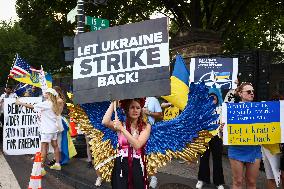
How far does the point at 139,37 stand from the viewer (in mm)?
3898

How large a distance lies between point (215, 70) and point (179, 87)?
172 centimetres

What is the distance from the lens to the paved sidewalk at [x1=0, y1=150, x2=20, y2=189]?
24.5 ft

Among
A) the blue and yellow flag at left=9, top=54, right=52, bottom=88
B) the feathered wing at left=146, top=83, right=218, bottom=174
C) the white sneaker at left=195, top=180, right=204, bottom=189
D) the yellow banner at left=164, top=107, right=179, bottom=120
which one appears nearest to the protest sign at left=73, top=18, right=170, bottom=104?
the feathered wing at left=146, top=83, right=218, bottom=174

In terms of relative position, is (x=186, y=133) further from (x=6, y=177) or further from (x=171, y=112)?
(x=6, y=177)

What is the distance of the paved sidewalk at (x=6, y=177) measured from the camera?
24.5 ft

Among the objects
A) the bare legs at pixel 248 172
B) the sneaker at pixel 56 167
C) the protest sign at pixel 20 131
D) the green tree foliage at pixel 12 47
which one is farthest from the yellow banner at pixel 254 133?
the green tree foliage at pixel 12 47

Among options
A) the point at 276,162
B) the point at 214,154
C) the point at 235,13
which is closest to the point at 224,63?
the point at 214,154

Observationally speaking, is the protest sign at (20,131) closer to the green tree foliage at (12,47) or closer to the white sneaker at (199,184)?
the white sneaker at (199,184)

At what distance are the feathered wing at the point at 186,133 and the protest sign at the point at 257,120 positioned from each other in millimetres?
1110

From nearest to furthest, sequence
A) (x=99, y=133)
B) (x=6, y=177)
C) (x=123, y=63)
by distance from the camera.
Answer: (x=123, y=63) < (x=99, y=133) < (x=6, y=177)

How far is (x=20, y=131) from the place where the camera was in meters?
10.2

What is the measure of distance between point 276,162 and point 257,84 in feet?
10.7

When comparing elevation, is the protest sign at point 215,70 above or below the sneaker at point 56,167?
above

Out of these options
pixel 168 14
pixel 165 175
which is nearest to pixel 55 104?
pixel 165 175
